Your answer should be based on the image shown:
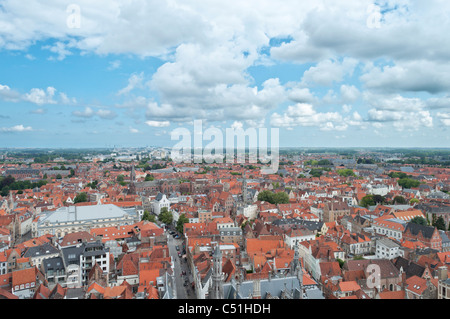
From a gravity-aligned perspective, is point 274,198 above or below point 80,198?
above

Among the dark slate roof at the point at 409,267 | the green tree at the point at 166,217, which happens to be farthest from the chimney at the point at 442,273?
the green tree at the point at 166,217

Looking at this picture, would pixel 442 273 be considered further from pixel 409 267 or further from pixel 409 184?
pixel 409 184

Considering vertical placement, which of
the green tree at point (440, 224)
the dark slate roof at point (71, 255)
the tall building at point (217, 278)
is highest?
the tall building at point (217, 278)

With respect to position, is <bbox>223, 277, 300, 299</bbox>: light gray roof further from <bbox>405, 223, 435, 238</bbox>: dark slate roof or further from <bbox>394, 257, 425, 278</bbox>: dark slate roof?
<bbox>405, 223, 435, 238</bbox>: dark slate roof

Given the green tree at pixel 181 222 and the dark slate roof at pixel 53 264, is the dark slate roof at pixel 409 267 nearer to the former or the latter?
the green tree at pixel 181 222

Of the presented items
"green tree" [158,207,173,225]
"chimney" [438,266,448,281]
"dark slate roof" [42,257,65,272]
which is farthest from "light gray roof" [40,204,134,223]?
"chimney" [438,266,448,281]

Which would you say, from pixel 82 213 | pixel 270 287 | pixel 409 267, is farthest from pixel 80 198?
pixel 409 267

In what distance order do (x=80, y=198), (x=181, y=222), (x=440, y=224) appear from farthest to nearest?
(x=80, y=198), (x=440, y=224), (x=181, y=222)

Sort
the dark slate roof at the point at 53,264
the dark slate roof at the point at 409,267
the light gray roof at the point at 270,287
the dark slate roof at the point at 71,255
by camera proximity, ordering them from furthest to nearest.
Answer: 1. the dark slate roof at the point at 71,255
2. the dark slate roof at the point at 53,264
3. the dark slate roof at the point at 409,267
4. the light gray roof at the point at 270,287

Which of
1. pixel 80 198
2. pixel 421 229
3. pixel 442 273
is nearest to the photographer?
pixel 442 273

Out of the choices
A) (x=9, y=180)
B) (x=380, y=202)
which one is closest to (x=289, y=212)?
(x=380, y=202)
